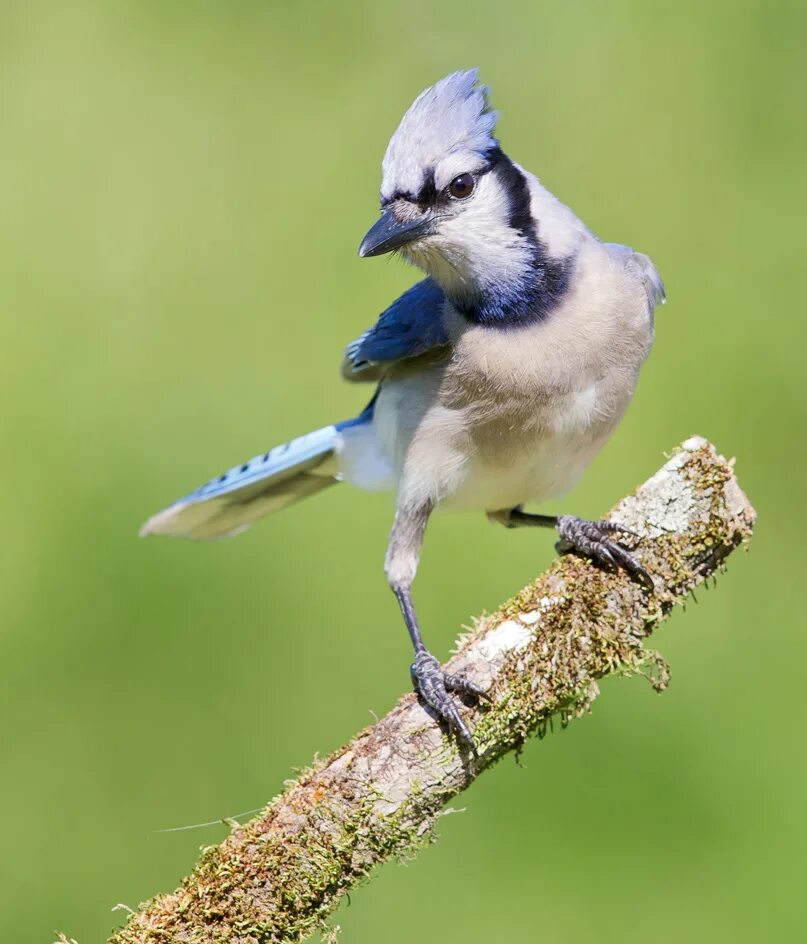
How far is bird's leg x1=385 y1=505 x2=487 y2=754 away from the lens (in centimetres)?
263

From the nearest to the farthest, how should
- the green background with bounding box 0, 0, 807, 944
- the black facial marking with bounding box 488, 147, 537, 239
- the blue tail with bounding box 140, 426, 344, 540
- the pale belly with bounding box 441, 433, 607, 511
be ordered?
the black facial marking with bounding box 488, 147, 537, 239 < the pale belly with bounding box 441, 433, 607, 511 < the blue tail with bounding box 140, 426, 344, 540 < the green background with bounding box 0, 0, 807, 944

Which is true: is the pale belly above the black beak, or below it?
below

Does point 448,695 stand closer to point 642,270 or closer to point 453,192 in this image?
point 453,192

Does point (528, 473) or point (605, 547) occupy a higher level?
point (528, 473)

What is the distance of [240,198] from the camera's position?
5.46 meters

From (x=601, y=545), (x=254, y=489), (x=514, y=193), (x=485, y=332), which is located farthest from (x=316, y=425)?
(x=601, y=545)

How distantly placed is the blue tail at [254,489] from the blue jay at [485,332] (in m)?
0.34

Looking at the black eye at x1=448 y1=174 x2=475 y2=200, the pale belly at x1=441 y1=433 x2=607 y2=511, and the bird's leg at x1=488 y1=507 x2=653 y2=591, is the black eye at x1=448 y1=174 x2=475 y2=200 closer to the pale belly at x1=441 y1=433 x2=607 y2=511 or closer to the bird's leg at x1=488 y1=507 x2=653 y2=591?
the pale belly at x1=441 y1=433 x2=607 y2=511

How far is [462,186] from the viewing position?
3.17m

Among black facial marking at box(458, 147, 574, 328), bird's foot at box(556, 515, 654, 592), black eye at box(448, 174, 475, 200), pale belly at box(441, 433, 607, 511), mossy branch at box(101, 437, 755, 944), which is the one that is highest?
black eye at box(448, 174, 475, 200)

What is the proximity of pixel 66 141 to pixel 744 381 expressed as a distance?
8.87 feet

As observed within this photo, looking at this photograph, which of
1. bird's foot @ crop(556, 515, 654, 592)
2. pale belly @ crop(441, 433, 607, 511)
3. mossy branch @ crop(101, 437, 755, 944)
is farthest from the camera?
pale belly @ crop(441, 433, 607, 511)

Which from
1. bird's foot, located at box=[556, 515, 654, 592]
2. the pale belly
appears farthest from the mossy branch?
the pale belly

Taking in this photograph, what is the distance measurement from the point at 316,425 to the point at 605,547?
7.08ft
